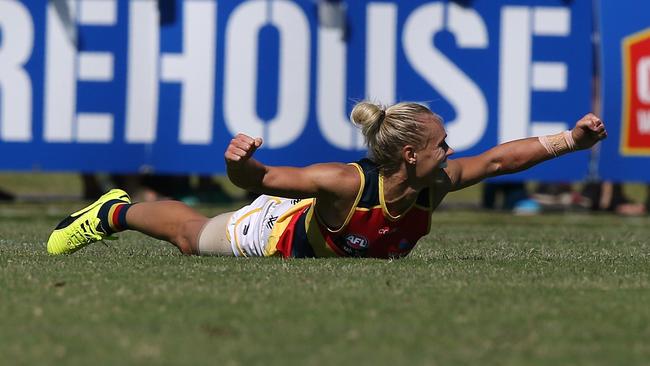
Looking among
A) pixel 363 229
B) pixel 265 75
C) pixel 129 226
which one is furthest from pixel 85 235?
pixel 265 75

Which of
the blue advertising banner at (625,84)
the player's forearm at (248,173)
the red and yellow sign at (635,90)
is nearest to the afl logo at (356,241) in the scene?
the player's forearm at (248,173)

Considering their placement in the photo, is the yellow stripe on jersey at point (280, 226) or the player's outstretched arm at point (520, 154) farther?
the yellow stripe on jersey at point (280, 226)

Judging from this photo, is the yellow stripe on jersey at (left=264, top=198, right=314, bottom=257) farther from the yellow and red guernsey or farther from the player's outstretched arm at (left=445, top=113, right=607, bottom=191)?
the player's outstretched arm at (left=445, top=113, right=607, bottom=191)

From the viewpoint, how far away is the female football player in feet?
20.1

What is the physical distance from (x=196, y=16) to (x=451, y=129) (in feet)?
9.60

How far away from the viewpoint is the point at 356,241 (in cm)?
660

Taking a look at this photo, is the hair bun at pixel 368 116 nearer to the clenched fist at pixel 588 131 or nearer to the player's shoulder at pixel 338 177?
the player's shoulder at pixel 338 177

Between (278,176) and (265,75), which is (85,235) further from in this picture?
(265,75)

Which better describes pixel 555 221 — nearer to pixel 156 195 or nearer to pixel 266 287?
pixel 156 195

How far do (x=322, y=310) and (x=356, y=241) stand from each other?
6.08 ft

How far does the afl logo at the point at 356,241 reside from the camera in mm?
6562

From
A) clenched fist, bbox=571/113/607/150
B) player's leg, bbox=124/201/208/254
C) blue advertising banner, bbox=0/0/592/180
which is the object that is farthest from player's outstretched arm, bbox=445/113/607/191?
blue advertising banner, bbox=0/0/592/180

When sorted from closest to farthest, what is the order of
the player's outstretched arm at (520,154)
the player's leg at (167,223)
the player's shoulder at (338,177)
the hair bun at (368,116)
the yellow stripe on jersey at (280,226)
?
the player's shoulder at (338,177) < the hair bun at (368,116) < the player's outstretched arm at (520,154) < the yellow stripe on jersey at (280,226) < the player's leg at (167,223)

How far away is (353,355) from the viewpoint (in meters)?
3.94
